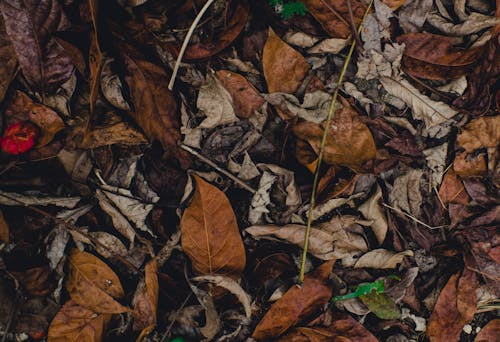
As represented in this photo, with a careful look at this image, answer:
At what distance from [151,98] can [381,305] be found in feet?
3.97

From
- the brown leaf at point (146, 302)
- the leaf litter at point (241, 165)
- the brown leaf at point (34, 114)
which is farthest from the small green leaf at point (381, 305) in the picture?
the brown leaf at point (34, 114)

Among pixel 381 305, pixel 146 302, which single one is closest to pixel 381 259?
pixel 381 305

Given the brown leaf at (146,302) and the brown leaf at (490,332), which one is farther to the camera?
the brown leaf at (490,332)

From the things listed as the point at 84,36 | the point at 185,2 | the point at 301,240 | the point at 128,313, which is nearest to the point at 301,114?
the point at 301,240

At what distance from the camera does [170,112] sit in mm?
1762

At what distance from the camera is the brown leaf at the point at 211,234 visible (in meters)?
1.74

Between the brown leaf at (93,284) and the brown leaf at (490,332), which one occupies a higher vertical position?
the brown leaf at (93,284)

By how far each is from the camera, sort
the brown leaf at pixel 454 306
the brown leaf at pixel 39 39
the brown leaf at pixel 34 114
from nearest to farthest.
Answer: the brown leaf at pixel 39 39 → the brown leaf at pixel 34 114 → the brown leaf at pixel 454 306

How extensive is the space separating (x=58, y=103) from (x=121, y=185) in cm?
39

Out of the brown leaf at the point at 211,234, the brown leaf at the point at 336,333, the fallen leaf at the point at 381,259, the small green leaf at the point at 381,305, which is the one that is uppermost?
the brown leaf at the point at 211,234

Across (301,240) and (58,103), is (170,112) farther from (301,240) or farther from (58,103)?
(301,240)

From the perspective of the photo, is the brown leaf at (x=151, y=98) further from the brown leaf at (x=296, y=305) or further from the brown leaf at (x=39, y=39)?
the brown leaf at (x=296, y=305)

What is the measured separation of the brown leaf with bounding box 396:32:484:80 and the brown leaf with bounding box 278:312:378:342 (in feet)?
3.34

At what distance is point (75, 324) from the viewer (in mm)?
1822
